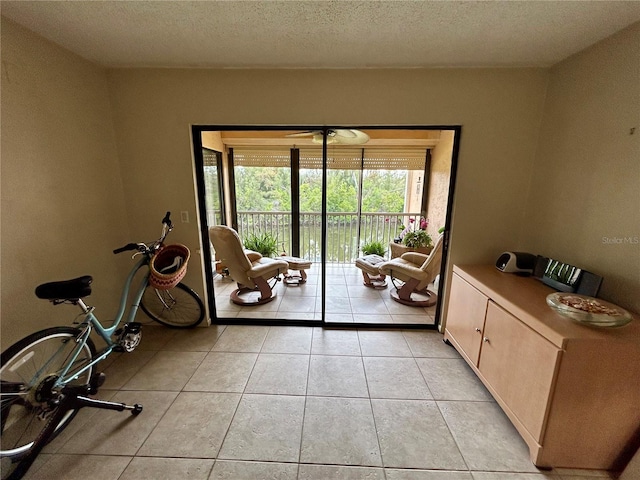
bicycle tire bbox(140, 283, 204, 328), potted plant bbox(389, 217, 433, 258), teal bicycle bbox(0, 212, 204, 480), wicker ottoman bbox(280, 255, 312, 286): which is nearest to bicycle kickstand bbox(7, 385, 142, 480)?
teal bicycle bbox(0, 212, 204, 480)

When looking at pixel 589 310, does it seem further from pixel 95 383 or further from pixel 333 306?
pixel 95 383

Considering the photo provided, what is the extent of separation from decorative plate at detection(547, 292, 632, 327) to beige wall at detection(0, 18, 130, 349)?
3.06 metres

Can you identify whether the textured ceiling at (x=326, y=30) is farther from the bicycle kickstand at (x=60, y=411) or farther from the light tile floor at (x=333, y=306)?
the light tile floor at (x=333, y=306)

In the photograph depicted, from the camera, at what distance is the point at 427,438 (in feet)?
4.67

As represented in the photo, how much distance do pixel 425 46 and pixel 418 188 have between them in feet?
10.0

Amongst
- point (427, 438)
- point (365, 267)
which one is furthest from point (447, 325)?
point (365, 267)

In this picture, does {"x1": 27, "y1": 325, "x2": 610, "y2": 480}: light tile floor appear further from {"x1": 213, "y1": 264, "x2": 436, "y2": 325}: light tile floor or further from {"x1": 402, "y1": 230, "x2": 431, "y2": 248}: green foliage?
{"x1": 402, "y1": 230, "x2": 431, "y2": 248}: green foliage

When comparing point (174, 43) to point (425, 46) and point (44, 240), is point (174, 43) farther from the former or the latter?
point (425, 46)

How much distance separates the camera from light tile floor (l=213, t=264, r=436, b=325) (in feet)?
8.93

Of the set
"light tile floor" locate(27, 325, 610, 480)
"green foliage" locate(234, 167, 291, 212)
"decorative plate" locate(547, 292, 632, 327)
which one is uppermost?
"green foliage" locate(234, 167, 291, 212)

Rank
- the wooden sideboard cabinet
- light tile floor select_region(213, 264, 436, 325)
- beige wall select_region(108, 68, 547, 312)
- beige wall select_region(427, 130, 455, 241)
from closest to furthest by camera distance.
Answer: the wooden sideboard cabinet → beige wall select_region(108, 68, 547, 312) → light tile floor select_region(213, 264, 436, 325) → beige wall select_region(427, 130, 455, 241)

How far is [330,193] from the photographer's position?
14.9ft

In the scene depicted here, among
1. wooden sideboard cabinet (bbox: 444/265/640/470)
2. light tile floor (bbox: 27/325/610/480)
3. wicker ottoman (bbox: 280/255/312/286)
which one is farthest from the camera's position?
wicker ottoman (bbox: 280/255/312/286)

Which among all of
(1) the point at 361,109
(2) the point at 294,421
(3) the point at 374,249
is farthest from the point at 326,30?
(3) the point at 374,249
